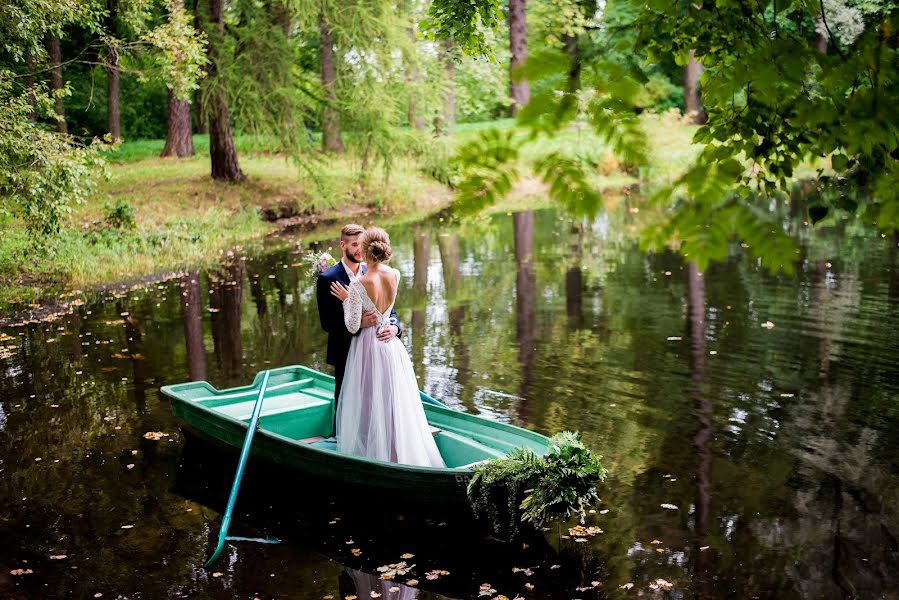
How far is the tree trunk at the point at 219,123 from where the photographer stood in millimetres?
23156

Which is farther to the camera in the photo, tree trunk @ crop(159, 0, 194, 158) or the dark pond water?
tree trunk @ crop(159, 0, 194, 158)

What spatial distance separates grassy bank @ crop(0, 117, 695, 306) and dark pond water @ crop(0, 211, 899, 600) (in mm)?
1397

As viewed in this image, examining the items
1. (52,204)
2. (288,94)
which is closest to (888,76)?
(52,204)

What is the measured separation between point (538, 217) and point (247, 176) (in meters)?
8.52

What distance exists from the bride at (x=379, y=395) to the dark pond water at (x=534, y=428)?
0.44 m

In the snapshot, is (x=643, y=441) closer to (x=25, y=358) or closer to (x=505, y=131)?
(x=505, y=131)

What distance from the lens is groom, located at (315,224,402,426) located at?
22.8 feet

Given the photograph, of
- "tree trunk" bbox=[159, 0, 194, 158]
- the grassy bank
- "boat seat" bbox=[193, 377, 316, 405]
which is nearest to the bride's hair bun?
"boat seat" bbox=[193, 377, 316, 405]

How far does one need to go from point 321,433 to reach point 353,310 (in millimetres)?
1843

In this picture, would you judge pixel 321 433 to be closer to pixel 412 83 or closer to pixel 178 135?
pixel 412 83

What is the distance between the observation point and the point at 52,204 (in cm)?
1350

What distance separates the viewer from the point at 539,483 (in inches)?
233

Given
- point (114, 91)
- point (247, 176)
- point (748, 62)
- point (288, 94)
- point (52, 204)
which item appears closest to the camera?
point (748, 62)

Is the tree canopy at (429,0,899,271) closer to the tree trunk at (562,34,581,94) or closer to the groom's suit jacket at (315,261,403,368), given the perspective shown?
the tree trunk at (562,34,581,94)
